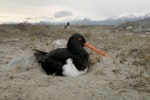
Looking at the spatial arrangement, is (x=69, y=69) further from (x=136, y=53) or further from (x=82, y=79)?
(x=136, y=53)

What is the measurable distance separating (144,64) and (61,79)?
3.04m

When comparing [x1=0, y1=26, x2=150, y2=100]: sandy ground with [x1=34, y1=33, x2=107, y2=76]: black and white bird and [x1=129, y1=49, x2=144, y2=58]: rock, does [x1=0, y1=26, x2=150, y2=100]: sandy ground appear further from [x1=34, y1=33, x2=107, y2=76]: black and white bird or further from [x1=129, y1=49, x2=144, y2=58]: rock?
[x1=34, y1=33, x2=107, y2=76]: black and white bird

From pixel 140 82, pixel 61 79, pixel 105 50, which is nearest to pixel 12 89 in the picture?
pixel 61 79

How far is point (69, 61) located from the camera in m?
8.38

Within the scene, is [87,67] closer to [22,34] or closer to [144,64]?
[144,64]

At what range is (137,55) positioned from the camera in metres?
10.6

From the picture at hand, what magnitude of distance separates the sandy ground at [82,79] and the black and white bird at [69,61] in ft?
0.78

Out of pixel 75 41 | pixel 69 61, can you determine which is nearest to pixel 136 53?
pixel 75 41

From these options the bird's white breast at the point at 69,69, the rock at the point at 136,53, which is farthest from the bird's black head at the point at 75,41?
the rock at the point at 136,53

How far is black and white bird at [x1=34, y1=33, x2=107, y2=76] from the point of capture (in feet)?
27.2

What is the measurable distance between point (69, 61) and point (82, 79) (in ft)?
2.30

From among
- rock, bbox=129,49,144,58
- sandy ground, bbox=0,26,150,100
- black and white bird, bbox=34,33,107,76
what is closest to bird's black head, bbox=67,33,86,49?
black and white bird, bbox=34,33,107,76

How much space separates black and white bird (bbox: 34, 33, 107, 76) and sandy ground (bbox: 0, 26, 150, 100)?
9.3 inches

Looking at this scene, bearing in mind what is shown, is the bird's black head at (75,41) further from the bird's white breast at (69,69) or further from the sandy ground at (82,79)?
the sandy ground at (82,79)
